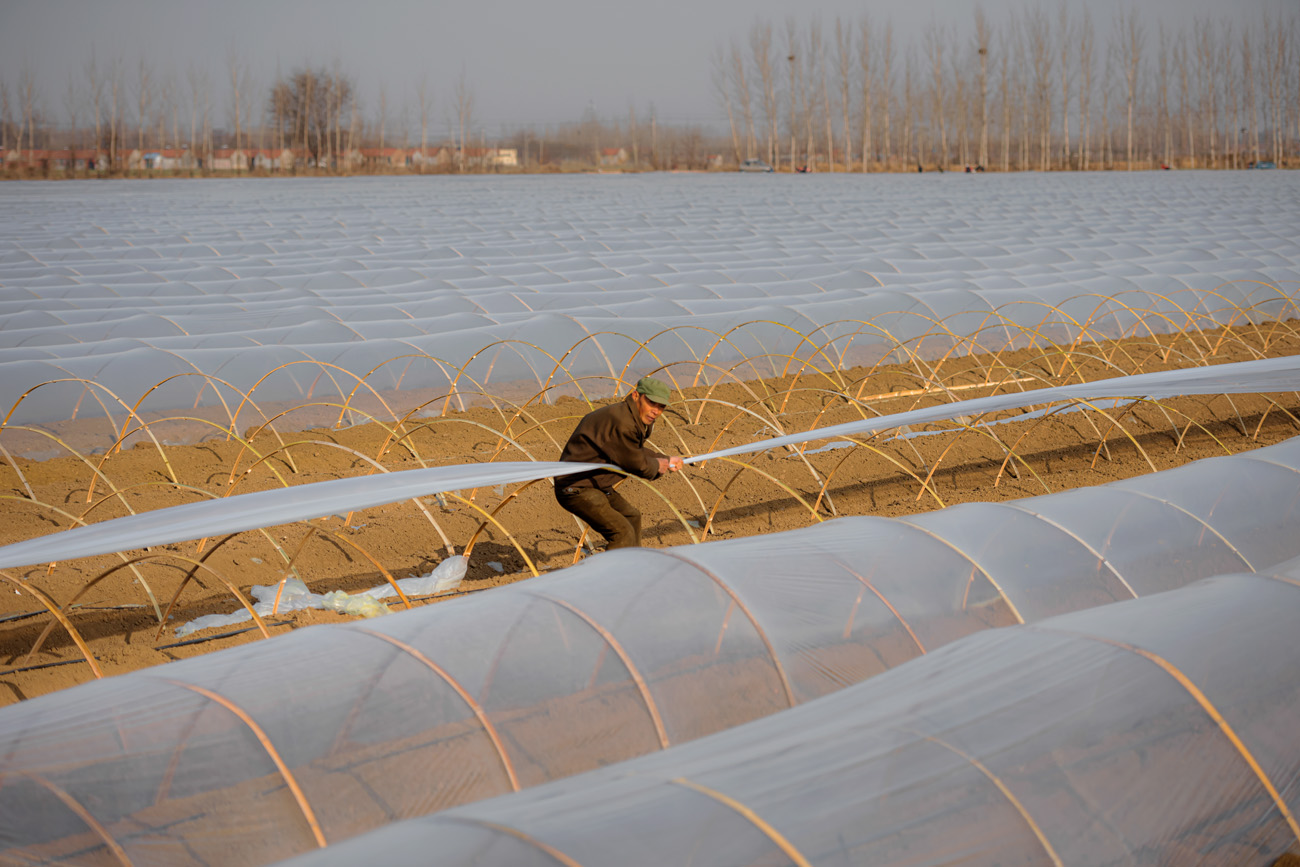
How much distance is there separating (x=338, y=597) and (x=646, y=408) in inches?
114

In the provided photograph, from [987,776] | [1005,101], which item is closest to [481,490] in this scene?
[987,776]

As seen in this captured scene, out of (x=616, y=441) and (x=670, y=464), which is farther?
(x=616, y=441)

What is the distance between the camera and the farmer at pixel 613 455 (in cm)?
762

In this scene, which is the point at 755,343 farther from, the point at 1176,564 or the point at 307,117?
the point at 307,117

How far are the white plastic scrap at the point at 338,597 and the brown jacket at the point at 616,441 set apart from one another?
5.18 feet

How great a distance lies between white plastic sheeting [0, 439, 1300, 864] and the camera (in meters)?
4.02

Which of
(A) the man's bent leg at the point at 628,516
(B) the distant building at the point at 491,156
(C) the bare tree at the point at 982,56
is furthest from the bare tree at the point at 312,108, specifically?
(A) the man's bent leg at the point at 628,516

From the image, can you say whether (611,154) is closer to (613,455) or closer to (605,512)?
(605,512)

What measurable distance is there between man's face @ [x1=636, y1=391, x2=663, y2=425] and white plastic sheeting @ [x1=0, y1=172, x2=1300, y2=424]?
681cm

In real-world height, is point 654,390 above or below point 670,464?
above

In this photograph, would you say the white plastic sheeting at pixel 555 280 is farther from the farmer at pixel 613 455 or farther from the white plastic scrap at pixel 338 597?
the farmer at pixel 613 455

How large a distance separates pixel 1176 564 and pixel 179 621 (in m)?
7.66

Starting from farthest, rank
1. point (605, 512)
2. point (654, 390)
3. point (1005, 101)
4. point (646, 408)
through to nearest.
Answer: point (1005, 101)
point (605, 512)
point (646, 408)
point (654, 390)

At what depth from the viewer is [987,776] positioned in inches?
142
